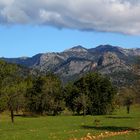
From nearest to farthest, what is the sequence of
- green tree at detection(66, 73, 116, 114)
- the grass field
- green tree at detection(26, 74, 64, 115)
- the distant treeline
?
the grass field < green tree at detection(26, 74, 64, 115) < the distant treeline < green tree at detection(66, 73, 116, 114)

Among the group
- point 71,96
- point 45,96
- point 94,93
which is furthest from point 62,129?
point 94,93

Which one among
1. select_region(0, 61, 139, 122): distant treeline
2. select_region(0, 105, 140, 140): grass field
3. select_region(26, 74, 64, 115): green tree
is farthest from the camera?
select_region(0, 61, 139, 122): distant treeline

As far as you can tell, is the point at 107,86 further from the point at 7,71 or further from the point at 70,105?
the point at 7,71

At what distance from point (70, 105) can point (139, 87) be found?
301ft

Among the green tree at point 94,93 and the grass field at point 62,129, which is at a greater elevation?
the green tree at point 94,93

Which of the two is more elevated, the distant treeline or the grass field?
the distant treeline

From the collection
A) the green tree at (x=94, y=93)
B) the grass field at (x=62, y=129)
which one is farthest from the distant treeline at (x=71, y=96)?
A: the grass field at (x=62, y=129)

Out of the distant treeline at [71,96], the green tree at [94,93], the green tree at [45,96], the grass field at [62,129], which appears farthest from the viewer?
the green tree at [94,93]

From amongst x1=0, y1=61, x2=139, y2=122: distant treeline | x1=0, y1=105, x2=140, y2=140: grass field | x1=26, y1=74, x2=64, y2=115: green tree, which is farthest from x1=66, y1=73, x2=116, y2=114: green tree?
x1=0, y1=105, x2=140, y2=140: grass field

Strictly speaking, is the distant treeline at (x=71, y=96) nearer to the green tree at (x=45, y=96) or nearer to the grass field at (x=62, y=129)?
the green tree at (x=45, y=96)

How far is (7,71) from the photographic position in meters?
68.8

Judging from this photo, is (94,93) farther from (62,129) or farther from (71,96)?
(62,129)

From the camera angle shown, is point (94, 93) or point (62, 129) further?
point (94, 93)

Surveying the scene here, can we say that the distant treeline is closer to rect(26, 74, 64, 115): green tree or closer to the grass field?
rect(26, 74, 64, 115): green tree
